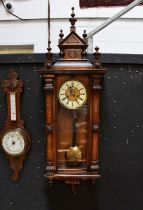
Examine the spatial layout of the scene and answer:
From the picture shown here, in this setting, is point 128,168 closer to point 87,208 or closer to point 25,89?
point 87,208

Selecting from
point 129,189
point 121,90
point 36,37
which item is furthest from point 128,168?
point 36,37

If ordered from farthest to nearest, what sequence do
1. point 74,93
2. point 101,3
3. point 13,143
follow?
point 101,3 < point 13,143 < point 74,93

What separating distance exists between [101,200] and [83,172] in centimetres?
20

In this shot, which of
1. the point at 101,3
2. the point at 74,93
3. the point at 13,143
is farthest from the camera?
the point at 101,3

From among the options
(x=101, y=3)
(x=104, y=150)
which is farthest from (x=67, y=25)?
(x=104, y=150)

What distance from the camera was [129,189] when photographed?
4.98 feet

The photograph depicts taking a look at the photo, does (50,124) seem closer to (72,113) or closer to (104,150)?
(72,113)

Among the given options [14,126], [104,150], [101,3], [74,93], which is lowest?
[104,150]

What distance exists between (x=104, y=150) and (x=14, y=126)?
0.40 metres

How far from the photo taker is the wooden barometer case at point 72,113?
4.50 feet

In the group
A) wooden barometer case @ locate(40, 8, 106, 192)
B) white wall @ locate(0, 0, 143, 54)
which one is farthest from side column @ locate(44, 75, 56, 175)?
white wall @ locate(0, 0, 143, 54)

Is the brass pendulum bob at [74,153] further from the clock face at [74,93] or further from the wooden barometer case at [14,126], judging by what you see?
the wooden barometer case at [14,126]

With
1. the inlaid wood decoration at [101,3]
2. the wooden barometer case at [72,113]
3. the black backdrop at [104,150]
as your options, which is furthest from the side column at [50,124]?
the inlaid wood decoration at [101,3]

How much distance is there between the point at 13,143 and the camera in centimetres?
149
